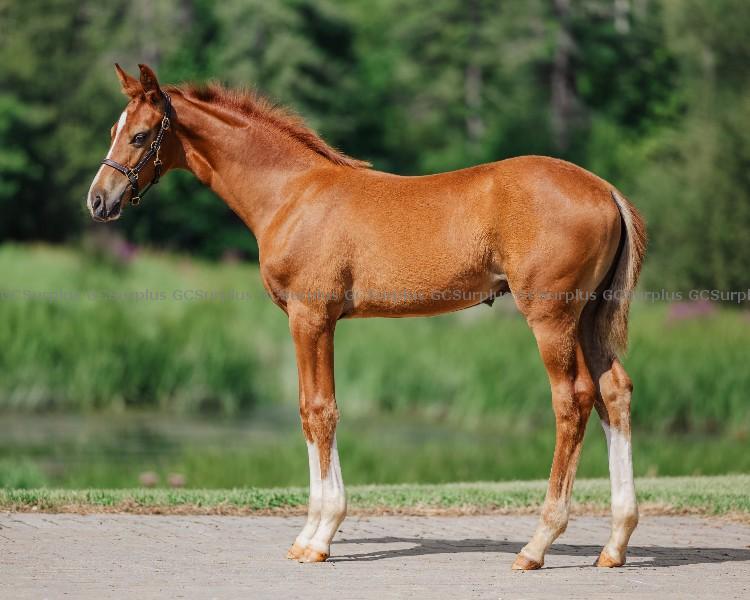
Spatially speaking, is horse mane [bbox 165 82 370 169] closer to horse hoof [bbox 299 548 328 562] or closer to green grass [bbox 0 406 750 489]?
horse hoof [bbox 299 548 328 562]

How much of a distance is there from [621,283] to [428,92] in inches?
1460

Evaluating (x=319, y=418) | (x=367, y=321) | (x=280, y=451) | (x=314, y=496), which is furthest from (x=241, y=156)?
(x=367, y=321)

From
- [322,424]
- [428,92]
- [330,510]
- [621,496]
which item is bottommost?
[330,510]

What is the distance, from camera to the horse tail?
6488 mm

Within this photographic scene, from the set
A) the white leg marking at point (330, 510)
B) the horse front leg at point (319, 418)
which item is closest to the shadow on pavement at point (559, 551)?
the white leg marking at point (330, 510)

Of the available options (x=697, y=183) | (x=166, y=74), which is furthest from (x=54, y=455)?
(x=166, y=74)

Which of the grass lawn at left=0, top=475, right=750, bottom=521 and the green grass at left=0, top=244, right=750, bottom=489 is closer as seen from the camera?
the grass lawn at left=0, top=475, right=750, bottom=521

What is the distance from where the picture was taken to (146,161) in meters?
6.87

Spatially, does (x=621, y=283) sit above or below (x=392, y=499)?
above

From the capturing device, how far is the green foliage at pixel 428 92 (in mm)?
32312

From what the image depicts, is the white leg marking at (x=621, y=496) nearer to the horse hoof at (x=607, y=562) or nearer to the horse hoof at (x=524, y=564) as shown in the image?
the horse hoof at (x=607, y=562)

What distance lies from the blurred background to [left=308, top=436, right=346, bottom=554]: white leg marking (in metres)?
2.54

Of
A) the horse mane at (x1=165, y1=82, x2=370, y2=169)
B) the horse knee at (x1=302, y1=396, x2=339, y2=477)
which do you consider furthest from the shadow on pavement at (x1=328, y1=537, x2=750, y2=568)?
the horse mane at (x1=165, y1=82, x2=370, y2=169)

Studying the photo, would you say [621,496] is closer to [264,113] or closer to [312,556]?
[312,556]
